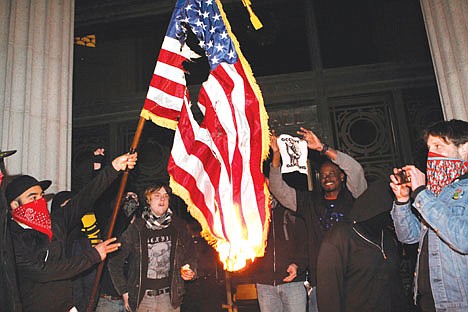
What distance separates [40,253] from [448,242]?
3.01m

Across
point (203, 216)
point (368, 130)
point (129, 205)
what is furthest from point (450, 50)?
point (129, 205)

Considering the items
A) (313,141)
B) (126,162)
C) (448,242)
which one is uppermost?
(313,141)

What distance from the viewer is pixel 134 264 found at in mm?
4785

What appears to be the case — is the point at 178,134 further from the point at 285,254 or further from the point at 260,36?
the point at 260,36

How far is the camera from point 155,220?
4.86 metres

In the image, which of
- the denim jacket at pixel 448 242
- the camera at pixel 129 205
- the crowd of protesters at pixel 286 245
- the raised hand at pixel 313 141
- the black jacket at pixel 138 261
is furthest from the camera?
the camera at pixel 129 205

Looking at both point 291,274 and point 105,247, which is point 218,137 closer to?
point 105,247

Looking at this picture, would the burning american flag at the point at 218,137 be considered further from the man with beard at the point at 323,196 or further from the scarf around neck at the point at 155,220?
the scarf around neck at the point at 155,220

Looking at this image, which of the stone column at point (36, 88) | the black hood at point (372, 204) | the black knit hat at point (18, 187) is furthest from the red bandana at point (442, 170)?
the stone column at point (36, 88)

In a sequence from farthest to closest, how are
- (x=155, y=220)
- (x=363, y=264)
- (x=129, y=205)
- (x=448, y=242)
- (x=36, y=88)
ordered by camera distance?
(x=129, y=205) < (x=36, y=88) < (x=155, y=220) < (x=363, y=264) < (x=448, y=242)

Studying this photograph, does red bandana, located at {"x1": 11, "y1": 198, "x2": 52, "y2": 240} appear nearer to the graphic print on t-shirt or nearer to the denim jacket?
the graphic print on t-shirt

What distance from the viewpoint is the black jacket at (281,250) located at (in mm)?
4699

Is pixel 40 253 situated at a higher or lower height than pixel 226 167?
lower

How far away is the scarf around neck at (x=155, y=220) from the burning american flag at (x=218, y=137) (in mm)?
1159
